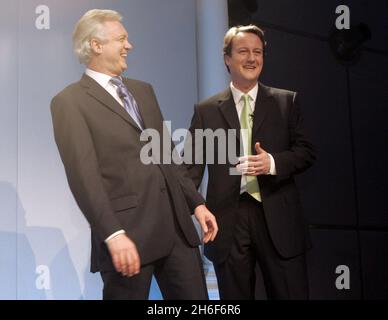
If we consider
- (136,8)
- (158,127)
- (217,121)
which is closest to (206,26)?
(136,8)

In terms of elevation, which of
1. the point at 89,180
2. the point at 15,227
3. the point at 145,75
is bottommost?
the point at 15,227

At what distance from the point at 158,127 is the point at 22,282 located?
39.3 inches

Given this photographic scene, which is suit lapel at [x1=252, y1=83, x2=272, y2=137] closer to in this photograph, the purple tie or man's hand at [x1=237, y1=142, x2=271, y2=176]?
man's hand at [x1=237, y1=142, x2=271, y2=176]

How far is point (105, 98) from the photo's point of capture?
1.69 m

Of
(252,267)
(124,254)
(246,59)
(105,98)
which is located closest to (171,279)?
(124,254)

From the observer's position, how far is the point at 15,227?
2389 millimetres

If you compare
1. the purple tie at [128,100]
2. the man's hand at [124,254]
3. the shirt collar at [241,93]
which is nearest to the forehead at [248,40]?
the shirt collar at [241,93]

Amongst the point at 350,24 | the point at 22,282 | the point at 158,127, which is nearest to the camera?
the point at 158,127

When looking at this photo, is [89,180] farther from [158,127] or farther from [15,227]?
[15,227]

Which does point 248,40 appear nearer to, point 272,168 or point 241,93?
point 241,93

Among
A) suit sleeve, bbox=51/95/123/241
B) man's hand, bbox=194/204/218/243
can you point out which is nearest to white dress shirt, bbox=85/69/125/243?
suit sleeve, bbox=51/95/123/241

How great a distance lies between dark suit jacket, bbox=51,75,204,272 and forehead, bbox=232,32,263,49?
0.54 metres

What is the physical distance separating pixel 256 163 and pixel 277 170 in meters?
0.09

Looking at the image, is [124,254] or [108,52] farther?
[108,52]
